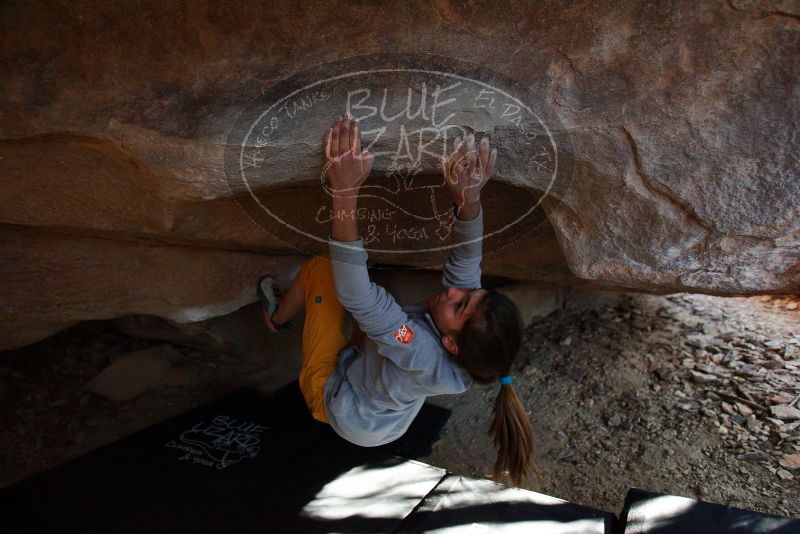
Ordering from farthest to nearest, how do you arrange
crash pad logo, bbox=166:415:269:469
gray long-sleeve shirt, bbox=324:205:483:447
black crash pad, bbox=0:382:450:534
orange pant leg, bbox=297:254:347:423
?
crash pad logo, bbox=166:415:269:469 < orange pant leg, bbox=297:254:347:423 < black crash pad, bbox=0:382:450:534 < gray long-sleeve shirt, bbox=324:205:483:447

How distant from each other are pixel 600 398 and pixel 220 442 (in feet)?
4.05

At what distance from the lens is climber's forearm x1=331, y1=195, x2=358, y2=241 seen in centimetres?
109

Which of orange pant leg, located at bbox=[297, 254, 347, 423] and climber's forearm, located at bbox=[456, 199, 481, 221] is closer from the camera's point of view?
climber's forearm, located at bbox=[456, 199, 481, 221]

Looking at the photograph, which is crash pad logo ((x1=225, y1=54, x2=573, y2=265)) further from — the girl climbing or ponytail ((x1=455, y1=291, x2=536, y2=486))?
ponytail ((x1=455, y1=291, x2=536, y2=486))

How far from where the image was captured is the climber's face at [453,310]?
49.9 inches

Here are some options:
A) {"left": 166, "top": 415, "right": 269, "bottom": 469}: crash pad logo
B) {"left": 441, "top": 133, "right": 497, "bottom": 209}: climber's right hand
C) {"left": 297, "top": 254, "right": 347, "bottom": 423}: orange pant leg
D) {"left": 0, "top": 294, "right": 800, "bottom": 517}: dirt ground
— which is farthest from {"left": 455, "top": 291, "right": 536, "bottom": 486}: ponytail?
{"left": 166, "top": 415, "right": 269, "bottom": 469}: crash pad logo

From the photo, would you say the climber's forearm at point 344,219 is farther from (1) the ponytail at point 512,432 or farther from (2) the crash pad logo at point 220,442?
(2) the crash pad logo at point 220,442

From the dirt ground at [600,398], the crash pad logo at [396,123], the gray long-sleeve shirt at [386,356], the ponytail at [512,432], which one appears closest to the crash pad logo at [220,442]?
the dirt ground at [600,398]

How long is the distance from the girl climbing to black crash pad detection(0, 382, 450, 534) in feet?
0.58

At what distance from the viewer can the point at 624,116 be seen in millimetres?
1138

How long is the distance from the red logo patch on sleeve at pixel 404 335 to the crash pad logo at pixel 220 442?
0.73 m

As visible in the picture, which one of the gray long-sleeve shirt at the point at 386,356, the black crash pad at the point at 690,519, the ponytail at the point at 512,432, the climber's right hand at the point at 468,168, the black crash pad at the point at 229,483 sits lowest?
the black crash pad at the point at 229,483

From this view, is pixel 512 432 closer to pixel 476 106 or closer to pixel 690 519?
pixel 690 519

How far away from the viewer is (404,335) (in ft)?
4.08
